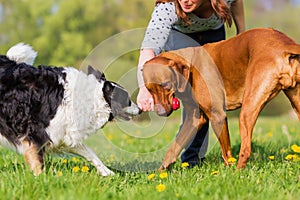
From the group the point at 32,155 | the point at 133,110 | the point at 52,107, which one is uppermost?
the point at 52,107

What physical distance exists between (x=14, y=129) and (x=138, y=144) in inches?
145

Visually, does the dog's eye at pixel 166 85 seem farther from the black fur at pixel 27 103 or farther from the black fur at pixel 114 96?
the black fur at pixel 27 103

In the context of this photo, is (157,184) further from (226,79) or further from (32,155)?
(226,79)

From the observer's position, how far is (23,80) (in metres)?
4.59

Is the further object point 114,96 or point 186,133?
point 186,133

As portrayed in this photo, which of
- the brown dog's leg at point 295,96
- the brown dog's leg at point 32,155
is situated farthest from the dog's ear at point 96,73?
the brown dog's leg at point 295,96

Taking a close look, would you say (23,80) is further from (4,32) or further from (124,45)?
(4,32)

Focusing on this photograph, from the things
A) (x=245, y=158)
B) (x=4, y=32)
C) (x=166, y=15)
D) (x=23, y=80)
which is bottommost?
(x=4, y=32)

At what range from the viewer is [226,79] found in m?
5.05

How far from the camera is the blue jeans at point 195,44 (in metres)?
5.55

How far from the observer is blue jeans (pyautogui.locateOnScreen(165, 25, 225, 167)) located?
555 centimetres

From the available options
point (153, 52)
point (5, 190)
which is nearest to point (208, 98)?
point (153, 52)

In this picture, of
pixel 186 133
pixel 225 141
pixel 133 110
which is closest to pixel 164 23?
pixel 133 110

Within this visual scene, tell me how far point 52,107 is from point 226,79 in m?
1.98
